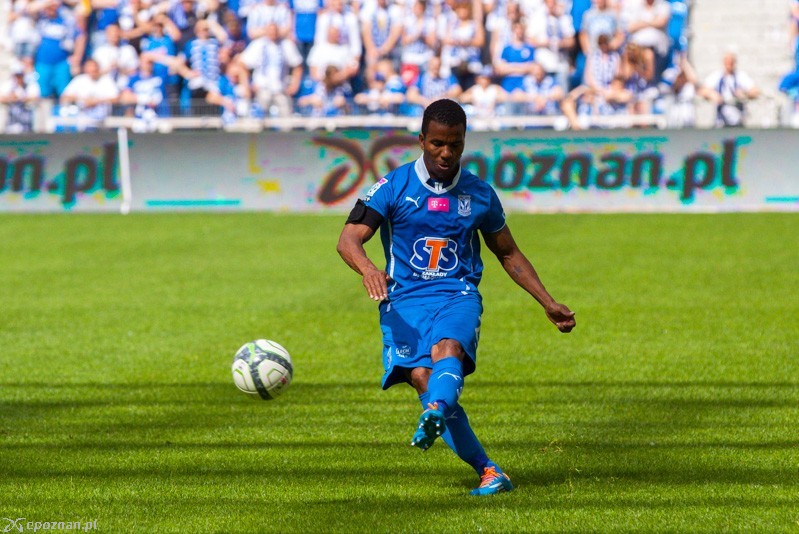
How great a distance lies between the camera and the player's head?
18.8ft

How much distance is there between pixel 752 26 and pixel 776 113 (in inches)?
167

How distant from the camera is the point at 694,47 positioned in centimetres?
2416

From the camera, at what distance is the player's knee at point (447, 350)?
570cm

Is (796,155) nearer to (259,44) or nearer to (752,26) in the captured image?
(752,26)

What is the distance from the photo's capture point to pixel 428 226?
6008 millimetres

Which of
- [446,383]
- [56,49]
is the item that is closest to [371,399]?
[446,383]

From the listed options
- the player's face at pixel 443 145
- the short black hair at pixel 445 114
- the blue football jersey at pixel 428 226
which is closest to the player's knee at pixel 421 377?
the blue football jersey at pixel 428 226

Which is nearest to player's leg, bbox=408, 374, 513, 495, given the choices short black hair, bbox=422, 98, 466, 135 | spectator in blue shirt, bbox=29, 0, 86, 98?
short black hair, bbox=422, 98, 466, 135

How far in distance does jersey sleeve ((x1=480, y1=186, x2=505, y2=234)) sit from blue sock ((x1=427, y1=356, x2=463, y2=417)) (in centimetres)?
78

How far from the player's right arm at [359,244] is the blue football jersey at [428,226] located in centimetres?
6

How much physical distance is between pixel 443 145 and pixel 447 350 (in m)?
0.92

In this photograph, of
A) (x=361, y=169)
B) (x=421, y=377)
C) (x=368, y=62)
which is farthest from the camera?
(x=368, y=62)

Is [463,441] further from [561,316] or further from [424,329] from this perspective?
[561,316]

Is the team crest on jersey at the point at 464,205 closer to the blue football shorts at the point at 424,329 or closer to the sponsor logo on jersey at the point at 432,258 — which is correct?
the sponsor logo on jersey at the point at 432,258
